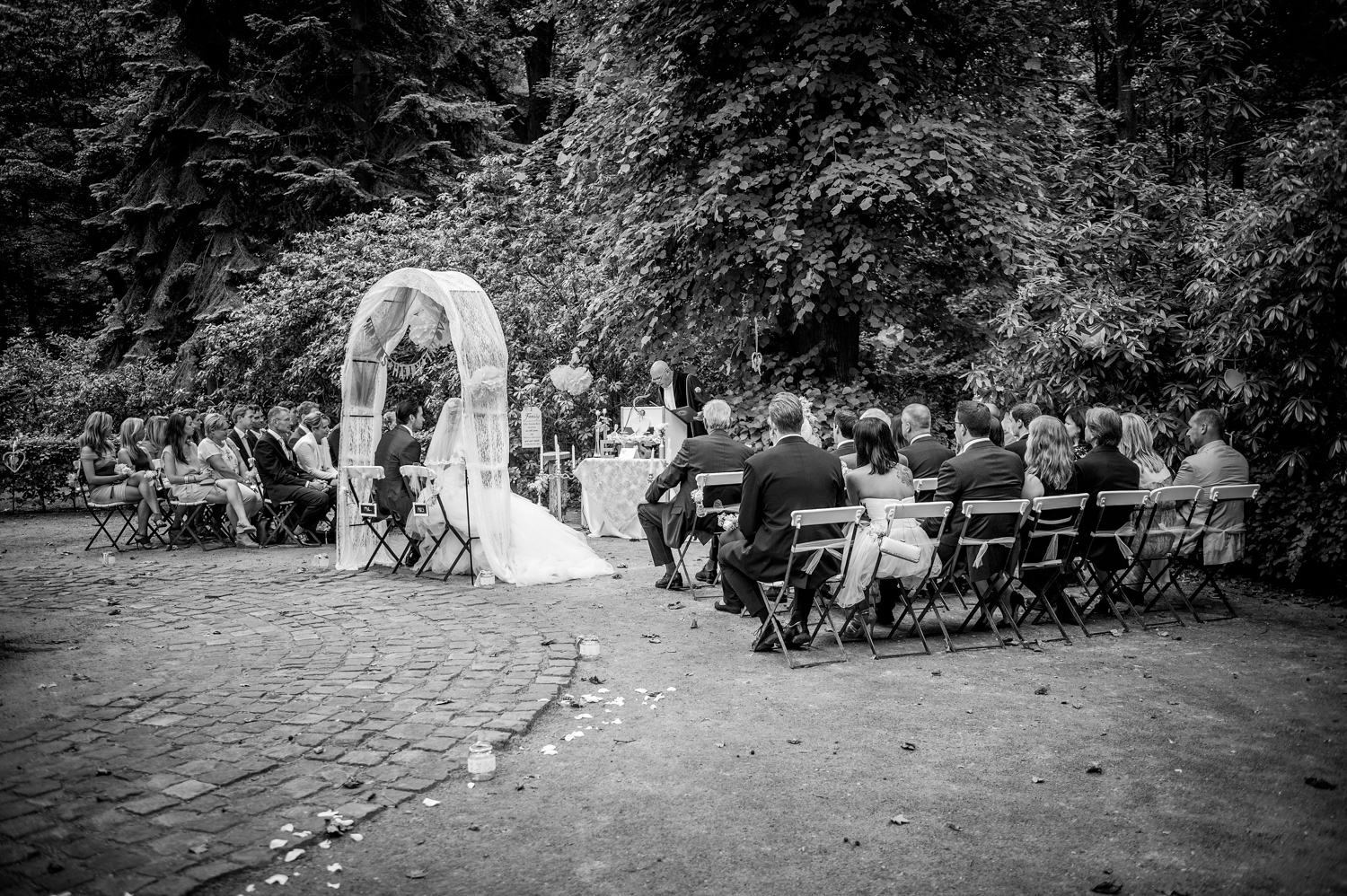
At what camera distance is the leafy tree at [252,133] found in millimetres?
22172

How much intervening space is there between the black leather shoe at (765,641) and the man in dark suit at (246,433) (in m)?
8.54

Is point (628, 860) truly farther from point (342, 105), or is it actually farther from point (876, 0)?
point (342, 105)

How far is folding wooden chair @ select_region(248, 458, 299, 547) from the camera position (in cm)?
1205

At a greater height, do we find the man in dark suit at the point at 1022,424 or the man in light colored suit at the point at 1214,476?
the man in dark suit at the point at 1022,424

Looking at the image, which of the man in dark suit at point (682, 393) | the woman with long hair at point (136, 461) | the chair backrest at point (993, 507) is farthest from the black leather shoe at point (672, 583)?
the woman with long hair at point (136, 461)

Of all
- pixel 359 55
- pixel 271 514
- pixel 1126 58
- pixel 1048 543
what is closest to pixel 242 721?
pixel 1048 543

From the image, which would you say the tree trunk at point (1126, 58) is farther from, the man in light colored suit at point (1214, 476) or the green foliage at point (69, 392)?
the green foliage at point (69, 392)

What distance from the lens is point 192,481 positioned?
11820mm

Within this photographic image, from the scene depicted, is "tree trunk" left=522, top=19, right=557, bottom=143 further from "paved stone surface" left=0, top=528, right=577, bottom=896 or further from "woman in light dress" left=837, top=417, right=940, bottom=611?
"woman in light dress" left=837, top=417, right=940, bottom=611

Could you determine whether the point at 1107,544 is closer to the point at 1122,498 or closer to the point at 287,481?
the point at 1122,498

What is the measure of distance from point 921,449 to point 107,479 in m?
10.3

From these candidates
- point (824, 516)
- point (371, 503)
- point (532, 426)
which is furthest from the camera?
point (532, 426)

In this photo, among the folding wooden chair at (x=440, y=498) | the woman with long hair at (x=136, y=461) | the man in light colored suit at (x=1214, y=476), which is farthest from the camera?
the woman with long hair at (x=136, y=461)

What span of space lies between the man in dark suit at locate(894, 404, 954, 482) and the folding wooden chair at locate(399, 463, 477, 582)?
14.0 ft
